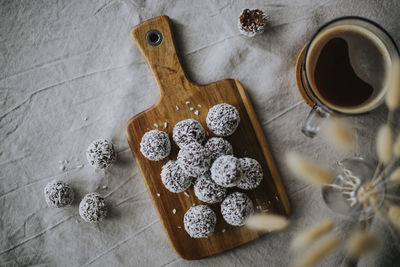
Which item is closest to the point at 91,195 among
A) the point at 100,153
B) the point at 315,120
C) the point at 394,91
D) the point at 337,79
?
the point at 100,153

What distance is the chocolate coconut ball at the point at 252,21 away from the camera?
4.52ft

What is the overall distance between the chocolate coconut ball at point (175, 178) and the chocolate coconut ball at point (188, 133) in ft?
0.33

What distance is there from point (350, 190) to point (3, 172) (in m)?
1.56

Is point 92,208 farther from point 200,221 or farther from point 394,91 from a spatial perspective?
point 394,91

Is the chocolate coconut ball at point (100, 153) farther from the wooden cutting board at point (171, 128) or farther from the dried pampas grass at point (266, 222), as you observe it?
the dried pampas grass at point (266, 222)

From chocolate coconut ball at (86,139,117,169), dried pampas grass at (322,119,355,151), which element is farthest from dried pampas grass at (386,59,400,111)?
chocolate coconut ball at (86,139,117,169)

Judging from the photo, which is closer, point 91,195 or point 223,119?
point 223,119

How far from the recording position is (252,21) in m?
1.38

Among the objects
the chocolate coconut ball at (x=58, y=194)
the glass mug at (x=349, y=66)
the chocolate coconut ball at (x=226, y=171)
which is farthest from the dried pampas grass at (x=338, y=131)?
the chocolate coconut ball at (x=58, y=194)

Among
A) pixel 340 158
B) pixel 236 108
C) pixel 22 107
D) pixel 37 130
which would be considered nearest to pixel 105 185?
pixel 37 130

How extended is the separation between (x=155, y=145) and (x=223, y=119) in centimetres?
29

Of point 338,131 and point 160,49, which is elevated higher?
point 160,49

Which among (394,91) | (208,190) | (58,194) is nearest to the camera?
(394,91)

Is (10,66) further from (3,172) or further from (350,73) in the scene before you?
(350,73)
